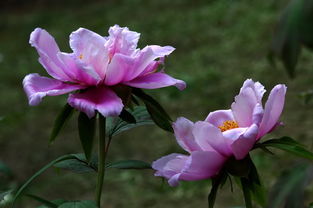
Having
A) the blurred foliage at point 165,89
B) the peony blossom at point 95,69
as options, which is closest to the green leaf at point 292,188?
the blurred foliage at point 165,89

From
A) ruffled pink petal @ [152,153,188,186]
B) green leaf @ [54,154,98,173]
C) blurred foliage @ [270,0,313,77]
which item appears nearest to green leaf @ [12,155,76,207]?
green leaf @ [54,154,98,173]

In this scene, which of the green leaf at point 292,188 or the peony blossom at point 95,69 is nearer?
the peony blossom at point 95,69

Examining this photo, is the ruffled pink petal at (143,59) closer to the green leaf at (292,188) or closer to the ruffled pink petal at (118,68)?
the ruffled pink petal at (118,68)

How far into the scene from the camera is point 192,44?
543 centimetres

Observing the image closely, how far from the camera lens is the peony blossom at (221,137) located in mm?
720

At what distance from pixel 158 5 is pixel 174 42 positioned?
5.24ft

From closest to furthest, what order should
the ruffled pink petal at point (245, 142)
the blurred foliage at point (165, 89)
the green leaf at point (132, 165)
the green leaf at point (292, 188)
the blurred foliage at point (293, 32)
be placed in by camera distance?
the ruffled pink petal at point (245, 142) < the green leaf at point (132, 165) < the green leaf at point (292, 188) < the blurred foliage at point (293, 32) < the blurred foliage at point (165, 89)

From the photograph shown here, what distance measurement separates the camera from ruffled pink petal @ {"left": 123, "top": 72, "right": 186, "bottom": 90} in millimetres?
754

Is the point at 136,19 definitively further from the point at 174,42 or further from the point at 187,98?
the point at 187,98

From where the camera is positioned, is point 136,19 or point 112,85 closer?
point 112,85

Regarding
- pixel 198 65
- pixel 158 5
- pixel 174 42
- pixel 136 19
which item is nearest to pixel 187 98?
pixel 198 65

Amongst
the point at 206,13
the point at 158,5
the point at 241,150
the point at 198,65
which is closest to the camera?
the point at 241,150

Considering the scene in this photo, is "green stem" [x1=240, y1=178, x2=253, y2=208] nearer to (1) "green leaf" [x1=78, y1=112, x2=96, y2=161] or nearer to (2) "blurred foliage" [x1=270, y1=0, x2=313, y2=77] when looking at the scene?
(1) "green leaf" [x1=78, y1=112, x2=96, y2=161]

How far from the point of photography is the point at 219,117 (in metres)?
0.85
